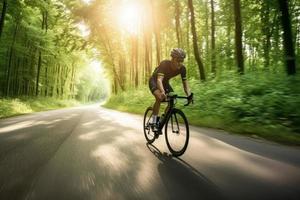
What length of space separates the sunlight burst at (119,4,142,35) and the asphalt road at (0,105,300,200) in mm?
24458

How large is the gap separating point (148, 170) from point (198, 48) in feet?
57.4

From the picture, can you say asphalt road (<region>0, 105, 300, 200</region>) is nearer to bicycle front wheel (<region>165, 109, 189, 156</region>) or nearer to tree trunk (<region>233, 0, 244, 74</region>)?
bicycle front wheel (<region>165, 109, 189, 156</region>)

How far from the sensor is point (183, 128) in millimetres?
5957

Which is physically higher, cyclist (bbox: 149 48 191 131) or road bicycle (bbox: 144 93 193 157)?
cyclist (bbox: 149 48 191 131)

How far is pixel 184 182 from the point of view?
4.22m

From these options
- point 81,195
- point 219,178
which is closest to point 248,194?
point 219,178

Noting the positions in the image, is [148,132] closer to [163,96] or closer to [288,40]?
[163,96]

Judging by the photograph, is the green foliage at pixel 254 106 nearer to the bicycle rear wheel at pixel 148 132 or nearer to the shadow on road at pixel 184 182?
the bicycle rear wheel at pixel 148 132

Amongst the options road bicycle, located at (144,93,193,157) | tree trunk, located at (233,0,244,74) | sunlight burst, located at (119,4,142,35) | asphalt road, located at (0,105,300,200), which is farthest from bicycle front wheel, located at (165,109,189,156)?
sunlight burst, located at (119,4,142,35)

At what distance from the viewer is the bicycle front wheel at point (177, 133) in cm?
589

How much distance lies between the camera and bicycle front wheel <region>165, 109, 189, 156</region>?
19.3ft

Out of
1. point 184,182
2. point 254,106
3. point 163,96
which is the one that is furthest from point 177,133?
point 254,106

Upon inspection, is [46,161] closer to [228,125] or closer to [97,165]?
[97,165]

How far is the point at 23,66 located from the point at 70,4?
11.6m
